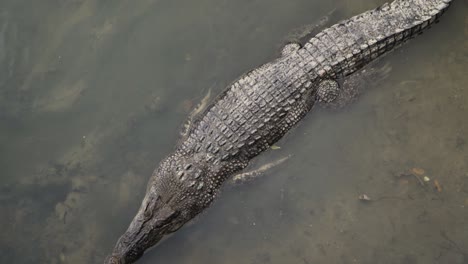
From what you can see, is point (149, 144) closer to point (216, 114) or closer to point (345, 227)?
point (216, 114)

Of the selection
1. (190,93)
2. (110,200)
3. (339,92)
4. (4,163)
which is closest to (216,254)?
(110,200)

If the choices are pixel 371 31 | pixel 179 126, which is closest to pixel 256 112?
pixel 179 126

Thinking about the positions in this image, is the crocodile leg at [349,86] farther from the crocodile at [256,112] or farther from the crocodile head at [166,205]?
the crocodile head at [166,205]

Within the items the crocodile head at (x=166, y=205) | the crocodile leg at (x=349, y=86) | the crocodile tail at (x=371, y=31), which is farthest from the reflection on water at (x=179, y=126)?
the crocodile tail at (x=371, y=31)

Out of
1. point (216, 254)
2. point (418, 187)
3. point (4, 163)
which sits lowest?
point (418, 187)

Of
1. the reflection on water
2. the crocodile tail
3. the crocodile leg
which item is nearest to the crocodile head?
the reflection on water

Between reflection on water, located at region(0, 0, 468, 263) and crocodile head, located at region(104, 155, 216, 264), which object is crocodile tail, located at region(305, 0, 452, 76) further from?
crocodile head, located at region(104, 155, 216, 264)
